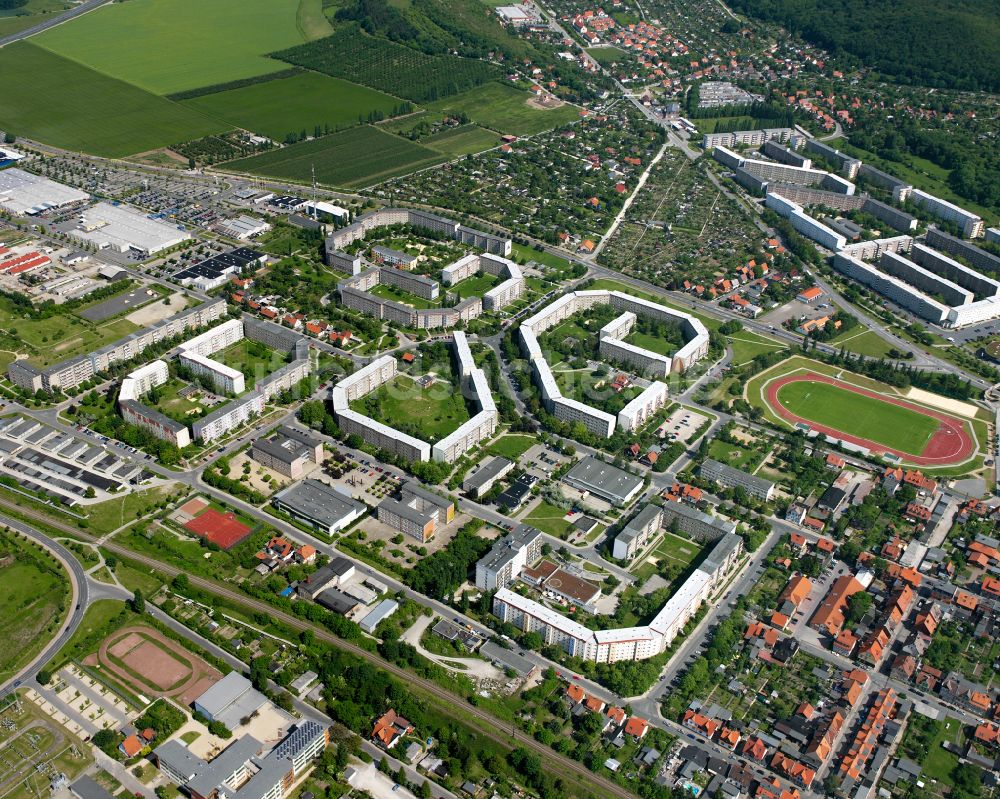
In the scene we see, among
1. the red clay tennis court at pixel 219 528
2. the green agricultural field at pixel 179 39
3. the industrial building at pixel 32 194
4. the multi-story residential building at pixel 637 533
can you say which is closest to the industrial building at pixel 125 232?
the industrial building at pixel 32 194

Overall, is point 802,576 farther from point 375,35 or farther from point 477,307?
point 375,35

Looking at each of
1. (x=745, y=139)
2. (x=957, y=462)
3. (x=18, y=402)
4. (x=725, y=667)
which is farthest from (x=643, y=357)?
(x=745, y=139)

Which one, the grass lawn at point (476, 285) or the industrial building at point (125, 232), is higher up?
the grass lawn at point (476, 285)

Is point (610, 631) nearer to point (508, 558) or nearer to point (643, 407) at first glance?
point (508, 558)

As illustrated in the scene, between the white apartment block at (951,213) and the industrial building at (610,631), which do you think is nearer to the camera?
the industrial building at (610,631)

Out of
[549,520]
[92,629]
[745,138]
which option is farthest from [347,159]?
[92,629]

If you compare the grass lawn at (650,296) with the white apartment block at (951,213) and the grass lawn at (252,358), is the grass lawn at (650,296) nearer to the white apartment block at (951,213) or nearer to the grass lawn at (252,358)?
the grass lawn at (252,358)
